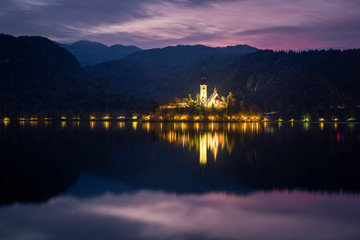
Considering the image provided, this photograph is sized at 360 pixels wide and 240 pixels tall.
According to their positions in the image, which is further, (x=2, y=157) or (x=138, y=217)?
(x=2, y=157)

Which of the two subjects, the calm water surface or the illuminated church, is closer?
the calm water surface

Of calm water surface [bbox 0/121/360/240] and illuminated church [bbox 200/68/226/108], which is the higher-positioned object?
illuminated church [bbox 200/68/226/108]

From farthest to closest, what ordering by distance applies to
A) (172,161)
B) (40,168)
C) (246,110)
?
(246,110) < (172,161) < (40,168)

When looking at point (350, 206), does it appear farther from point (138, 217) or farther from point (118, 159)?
point (118, 159)

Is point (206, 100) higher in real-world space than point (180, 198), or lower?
higher

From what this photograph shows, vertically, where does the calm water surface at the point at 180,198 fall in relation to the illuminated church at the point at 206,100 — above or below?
below

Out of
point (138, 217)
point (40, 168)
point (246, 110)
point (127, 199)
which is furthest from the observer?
point (246, 110)

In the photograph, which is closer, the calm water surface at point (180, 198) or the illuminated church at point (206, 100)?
the calm water surface at point (180, 198)

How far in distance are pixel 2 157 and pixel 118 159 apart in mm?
10746

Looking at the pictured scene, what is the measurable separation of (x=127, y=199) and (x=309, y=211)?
30.8 feet

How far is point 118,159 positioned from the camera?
33.4m

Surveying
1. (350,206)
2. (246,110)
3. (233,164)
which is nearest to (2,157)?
(233,164)

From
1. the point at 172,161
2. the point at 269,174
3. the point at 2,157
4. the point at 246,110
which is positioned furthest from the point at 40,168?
the point at 246,110

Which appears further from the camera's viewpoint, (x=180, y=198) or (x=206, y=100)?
(x=206, y=100)
